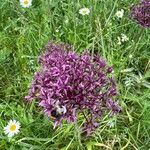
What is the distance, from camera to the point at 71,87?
1.87 metres

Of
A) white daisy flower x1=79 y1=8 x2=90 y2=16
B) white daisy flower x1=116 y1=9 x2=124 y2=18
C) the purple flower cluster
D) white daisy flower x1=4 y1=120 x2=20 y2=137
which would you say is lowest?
white daisy flower x1=4 y1=120 x2=20 y2=137

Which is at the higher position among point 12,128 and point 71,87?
point 71,87

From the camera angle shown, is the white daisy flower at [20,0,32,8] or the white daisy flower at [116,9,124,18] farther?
the white daisy flower at [20,0,32,8]

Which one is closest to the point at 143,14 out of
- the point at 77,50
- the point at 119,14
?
the point at 119,14

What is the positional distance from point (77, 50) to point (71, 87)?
3.82ft

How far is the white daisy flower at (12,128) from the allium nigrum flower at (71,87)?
524mm

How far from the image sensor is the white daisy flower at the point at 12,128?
2.49 m

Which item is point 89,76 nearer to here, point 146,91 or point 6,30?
Answer: point 146,91

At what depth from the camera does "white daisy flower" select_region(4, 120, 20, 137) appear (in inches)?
98.2

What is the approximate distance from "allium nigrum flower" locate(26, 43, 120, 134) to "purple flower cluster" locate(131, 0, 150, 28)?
0.81 metres

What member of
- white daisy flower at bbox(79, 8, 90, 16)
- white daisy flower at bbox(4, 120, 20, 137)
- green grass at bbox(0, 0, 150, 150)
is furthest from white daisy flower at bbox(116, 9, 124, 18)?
white daisy flower at bbox(4, 120, 20, 137)

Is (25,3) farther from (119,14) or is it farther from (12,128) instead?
(12,128)

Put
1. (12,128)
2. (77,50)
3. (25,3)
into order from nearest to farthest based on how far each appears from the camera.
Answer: (12,128)
(77,50)
(25,3)

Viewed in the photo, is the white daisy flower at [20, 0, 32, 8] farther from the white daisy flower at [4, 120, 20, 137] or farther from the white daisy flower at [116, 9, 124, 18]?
the white daisy flower at [4, 120, 20, 137]
